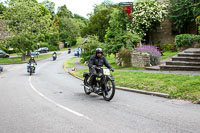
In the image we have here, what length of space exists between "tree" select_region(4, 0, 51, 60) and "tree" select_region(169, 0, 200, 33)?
25506mm

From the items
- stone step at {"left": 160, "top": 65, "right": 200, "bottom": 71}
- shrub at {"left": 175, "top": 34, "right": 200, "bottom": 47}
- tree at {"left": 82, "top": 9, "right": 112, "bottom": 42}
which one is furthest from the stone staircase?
tree at {"left": 82, "top": 9, "right": 112, "bottom": 42}

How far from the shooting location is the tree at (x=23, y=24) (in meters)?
43.7

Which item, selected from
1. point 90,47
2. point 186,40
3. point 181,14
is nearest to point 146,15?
point 181,14

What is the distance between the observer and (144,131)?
16.7 ft

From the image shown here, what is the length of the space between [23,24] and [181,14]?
93.0 ft

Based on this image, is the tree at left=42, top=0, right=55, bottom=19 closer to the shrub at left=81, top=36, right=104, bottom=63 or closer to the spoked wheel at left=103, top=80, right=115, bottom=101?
the shrub at left=81, top=36, right=104, bottom=63

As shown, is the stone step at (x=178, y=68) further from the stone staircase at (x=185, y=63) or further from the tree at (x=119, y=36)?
the tree at (x=119, y=36)

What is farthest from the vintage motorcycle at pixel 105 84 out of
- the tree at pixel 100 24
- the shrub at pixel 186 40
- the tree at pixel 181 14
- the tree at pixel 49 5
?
the tree at pixel 49 5

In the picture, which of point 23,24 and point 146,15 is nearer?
point 146,15

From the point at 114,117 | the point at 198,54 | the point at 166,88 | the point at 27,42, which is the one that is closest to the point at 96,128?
the point at 114,117

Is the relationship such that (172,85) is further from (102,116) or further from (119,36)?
(119,36)

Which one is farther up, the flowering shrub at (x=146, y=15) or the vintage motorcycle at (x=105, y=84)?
the flowering shrub at (x=146, y=15)

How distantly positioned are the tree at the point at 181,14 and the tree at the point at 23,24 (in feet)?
83.7

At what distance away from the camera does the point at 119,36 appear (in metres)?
22.6
